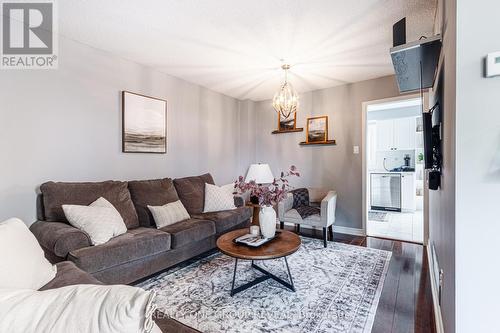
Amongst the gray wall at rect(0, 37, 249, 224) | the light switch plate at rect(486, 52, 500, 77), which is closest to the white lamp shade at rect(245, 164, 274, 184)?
the gray wall at rect(0, 37, 249, 224)

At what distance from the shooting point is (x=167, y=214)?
2.85 meters

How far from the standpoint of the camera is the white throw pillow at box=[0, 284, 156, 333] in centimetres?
77

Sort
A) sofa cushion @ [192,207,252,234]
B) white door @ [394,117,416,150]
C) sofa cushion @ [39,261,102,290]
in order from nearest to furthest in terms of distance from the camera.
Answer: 1. sofa cushion @ [39,261,102,290]
2. sofa cushion @ [192,207,252,234]
3. white door @ [394,117,416,150]

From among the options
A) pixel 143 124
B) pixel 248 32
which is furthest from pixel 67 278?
pixel 248 32

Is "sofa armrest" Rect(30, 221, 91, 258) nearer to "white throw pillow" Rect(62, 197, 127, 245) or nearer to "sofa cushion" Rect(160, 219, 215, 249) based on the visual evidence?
"white throw pillow" Rect(62, 197, 127, 245)

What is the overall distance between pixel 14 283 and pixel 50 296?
50 centimetres

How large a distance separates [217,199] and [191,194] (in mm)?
371

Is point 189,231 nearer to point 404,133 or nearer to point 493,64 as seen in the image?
point 493,64

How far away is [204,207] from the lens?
3.51m

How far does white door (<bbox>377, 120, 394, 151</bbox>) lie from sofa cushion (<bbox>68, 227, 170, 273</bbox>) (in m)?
5.92

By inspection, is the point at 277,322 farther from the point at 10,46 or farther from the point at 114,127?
the point at 10,46

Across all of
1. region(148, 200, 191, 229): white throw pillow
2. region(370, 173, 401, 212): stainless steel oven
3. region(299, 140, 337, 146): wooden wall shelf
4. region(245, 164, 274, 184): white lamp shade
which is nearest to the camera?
region(148, 200, 191, 229): white throw pillow

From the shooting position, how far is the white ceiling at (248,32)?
211 centimetres
